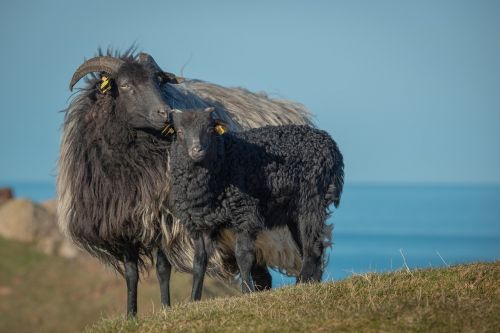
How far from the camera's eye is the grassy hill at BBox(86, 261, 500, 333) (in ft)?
27.1

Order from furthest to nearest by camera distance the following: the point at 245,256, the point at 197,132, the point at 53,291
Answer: the point at 53,291
the point at 245,256
the point at 197,132

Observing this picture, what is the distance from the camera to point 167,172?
11992mm

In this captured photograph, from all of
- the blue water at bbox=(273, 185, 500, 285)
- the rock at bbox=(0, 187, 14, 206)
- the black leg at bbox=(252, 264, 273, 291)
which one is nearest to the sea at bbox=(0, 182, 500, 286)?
the blue water at bbox=(273, 185, 500, 285)

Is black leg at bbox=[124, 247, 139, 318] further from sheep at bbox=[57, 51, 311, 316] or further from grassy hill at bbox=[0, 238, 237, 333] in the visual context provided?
grassy hill at bbox=[0, 238, 237, 333]

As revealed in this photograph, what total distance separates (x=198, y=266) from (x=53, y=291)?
21.8m

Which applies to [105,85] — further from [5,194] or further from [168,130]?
[5,194]

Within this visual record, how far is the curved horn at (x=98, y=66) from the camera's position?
39.5 feet

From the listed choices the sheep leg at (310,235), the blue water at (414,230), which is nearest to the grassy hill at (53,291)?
the sheep leg at (310,235)

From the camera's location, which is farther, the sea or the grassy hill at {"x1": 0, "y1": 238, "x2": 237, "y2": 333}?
the sea

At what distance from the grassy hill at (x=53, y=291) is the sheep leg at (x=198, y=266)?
48.9 ft

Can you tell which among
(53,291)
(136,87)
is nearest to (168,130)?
(136,87)

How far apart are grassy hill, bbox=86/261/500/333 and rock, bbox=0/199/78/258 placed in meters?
23.8

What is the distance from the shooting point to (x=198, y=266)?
10.7 meters

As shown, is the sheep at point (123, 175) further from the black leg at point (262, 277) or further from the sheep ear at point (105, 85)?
the black leg at point (262, 277)
